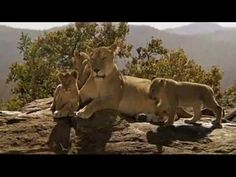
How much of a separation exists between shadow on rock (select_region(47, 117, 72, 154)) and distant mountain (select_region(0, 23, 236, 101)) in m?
9.83

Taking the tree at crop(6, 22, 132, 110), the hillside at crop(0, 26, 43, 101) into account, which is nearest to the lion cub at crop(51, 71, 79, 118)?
the tree at crop(6, 22, 132, 110)

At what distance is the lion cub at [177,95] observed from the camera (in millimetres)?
4582

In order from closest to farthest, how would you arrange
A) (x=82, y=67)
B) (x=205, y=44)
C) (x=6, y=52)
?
1. (x=82, y=67)
2. (x=6, y=52)
3. (x=205, y=44)

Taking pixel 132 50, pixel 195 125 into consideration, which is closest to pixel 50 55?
pixel 132 50

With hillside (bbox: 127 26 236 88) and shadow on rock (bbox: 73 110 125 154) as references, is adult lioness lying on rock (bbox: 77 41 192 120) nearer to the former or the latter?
shadow on rock (bbox: 73 110 125 154)

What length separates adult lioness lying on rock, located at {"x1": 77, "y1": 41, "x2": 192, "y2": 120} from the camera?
4.67 metres

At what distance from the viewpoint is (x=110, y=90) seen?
15.8 feet

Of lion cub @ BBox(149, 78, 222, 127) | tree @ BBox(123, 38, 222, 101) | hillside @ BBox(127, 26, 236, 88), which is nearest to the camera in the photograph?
lion cub @ BBox(149, 78, 222, 127)

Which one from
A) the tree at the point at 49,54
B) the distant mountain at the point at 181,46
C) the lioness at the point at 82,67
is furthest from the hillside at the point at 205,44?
the lioness at the point at 82,67

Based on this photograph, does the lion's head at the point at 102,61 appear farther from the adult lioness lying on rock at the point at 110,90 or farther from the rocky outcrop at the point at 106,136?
the rocky outcrop at the point at 106,136

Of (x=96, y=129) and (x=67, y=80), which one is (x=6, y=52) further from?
(x=96, y=129)

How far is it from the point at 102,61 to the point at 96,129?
69 centimetres

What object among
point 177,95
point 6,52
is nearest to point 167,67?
Result: point 177,95

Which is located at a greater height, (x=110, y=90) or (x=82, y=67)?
(x=82, y=67)
